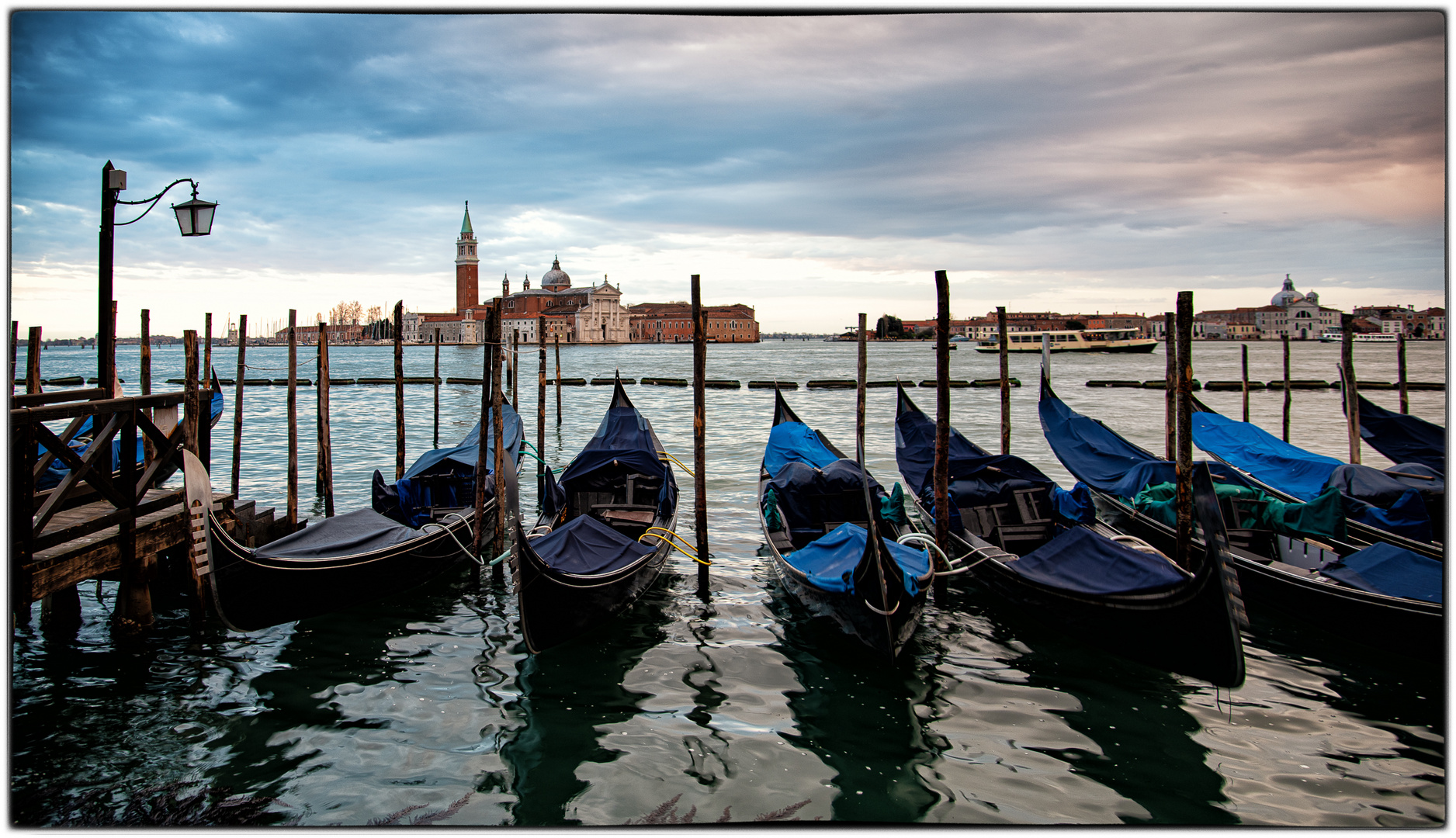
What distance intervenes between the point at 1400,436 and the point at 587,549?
7.65 meters

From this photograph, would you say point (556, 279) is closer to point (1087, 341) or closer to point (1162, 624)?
point (1087, 341)

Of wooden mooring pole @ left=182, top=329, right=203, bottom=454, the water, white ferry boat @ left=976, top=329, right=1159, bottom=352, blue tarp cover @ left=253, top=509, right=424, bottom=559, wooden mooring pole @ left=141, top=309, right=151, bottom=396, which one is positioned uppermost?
white ferry boat @ left=976, top=329, right=1159, bottom=352

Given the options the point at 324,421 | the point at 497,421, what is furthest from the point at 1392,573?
the point at 324,421

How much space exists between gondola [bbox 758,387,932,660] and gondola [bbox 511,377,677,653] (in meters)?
0.79

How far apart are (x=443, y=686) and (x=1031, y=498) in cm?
368

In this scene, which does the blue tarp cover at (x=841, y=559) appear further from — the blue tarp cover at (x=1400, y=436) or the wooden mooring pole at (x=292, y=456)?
the blue tarp cover at (x=1400, y=436)

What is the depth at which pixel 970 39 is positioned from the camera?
9.39 ft

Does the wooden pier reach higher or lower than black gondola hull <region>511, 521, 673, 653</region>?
higher

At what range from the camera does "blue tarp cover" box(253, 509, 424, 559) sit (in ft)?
12.8

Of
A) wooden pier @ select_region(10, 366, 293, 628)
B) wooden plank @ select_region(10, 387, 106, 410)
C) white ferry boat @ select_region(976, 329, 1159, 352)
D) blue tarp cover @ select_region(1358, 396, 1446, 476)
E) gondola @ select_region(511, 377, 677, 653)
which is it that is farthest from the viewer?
white ferry boat @ select_region(976, 329, 1159, 352)

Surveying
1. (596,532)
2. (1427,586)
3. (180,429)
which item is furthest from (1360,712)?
(180,429)

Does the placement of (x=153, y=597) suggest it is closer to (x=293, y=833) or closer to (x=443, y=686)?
(x=443, y=686)

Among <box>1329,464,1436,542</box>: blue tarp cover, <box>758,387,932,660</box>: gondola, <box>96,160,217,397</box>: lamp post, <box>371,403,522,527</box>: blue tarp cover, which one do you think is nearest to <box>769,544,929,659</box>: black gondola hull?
<box>758,387,932,660</box>: gondola

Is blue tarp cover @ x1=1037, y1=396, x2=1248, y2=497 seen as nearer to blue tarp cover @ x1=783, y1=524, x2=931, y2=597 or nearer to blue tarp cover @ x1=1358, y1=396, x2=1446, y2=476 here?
blue tarp cover @ x1=783, y1=524, x2=931, y2=597
